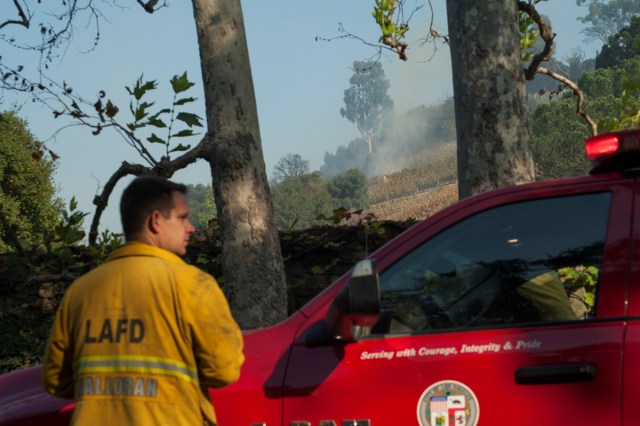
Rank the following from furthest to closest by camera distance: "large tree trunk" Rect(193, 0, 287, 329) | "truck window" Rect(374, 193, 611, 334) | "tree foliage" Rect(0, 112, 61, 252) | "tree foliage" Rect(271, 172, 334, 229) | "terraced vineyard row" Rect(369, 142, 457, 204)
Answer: "terraced vineyard row" Rect(369, 142, 457, 204), "tree foliage" Rect(271, 172, 334, 229), "tree foliage" Rect(0, 112, 61, 252), "large tree trunk" Rect(193, 0, 287, 329), "truck window" Rect(374, 193, 611, 334)

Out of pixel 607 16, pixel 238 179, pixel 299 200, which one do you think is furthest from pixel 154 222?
pixel 607 16

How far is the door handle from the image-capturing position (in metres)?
3.32

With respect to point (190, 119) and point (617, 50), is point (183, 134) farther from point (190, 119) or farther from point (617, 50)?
point (617, 50)

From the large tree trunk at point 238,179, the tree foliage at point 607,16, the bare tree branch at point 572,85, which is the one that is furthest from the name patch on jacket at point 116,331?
the tree foliage at point 607,16

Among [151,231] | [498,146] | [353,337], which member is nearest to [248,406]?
[353,337]

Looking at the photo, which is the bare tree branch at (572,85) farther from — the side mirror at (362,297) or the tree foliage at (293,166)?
the tree foliage at (293,166)

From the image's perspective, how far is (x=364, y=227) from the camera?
35.3 ft

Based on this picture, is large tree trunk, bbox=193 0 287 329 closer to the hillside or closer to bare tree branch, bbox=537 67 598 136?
bare tree branch, bbox=537 67 598 136

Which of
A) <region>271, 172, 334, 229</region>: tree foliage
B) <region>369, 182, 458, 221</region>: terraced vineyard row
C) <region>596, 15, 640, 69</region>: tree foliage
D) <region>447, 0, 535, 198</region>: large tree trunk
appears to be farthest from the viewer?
<region>271, 172, 334, 229</region>: tree foliage

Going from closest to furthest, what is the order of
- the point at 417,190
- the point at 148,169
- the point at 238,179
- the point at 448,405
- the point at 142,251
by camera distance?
the point at 142,251 → the point at 448,405 → the point at 238,179 → the point at 148,169 → the point at 417,190

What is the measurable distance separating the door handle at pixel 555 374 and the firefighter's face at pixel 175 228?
1.21m

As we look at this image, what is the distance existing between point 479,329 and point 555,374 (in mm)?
320

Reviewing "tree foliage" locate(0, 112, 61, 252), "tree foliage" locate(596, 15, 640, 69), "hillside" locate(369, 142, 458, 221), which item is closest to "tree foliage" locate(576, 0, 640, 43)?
"hillside" locate(369, 142, 458, 221)

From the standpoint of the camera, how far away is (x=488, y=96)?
267 inches
